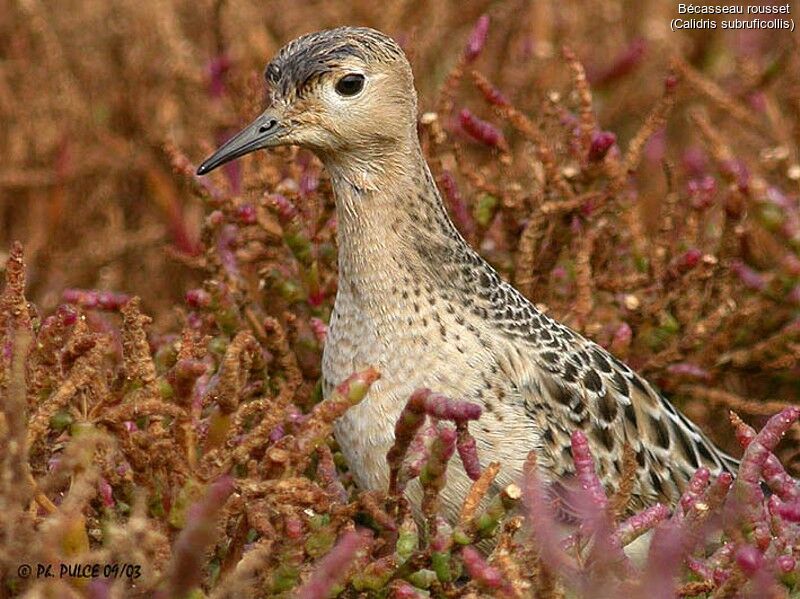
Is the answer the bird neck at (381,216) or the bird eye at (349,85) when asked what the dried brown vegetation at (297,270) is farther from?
the bird eye at (349,85)

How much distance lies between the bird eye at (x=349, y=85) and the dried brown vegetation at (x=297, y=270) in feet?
1.13

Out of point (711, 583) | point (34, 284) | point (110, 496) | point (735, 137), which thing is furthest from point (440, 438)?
point (735, 137)

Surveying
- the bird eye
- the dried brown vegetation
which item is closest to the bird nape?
the bird eye

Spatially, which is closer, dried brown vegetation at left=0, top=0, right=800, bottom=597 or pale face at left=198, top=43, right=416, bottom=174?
dried brown vegetation at left=0, top=0, right=800, bottom=597

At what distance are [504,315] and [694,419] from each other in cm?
115

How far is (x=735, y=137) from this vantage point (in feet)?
20.2

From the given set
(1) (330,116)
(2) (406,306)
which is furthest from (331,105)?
(2) (406,306)

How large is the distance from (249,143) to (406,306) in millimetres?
549

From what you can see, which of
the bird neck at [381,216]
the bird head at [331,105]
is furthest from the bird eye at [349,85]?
the bird neck at [381,216]

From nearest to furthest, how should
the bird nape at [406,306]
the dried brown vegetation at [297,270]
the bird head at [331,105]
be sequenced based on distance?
the dried brown vegetation at [297,270]
the bird nape at [406,306]
the bird head at [331,105]

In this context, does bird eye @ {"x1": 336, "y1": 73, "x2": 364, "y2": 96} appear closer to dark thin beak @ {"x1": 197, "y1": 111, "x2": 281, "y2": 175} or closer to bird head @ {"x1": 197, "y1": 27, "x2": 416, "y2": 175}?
bird head @ {"x1": 197, "y1": 27, "x2": 416, "y2": 175}

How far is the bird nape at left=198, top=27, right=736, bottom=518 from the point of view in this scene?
337cm

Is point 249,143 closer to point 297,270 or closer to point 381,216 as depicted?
point 381,216

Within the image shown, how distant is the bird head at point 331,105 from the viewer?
11.4 feet
